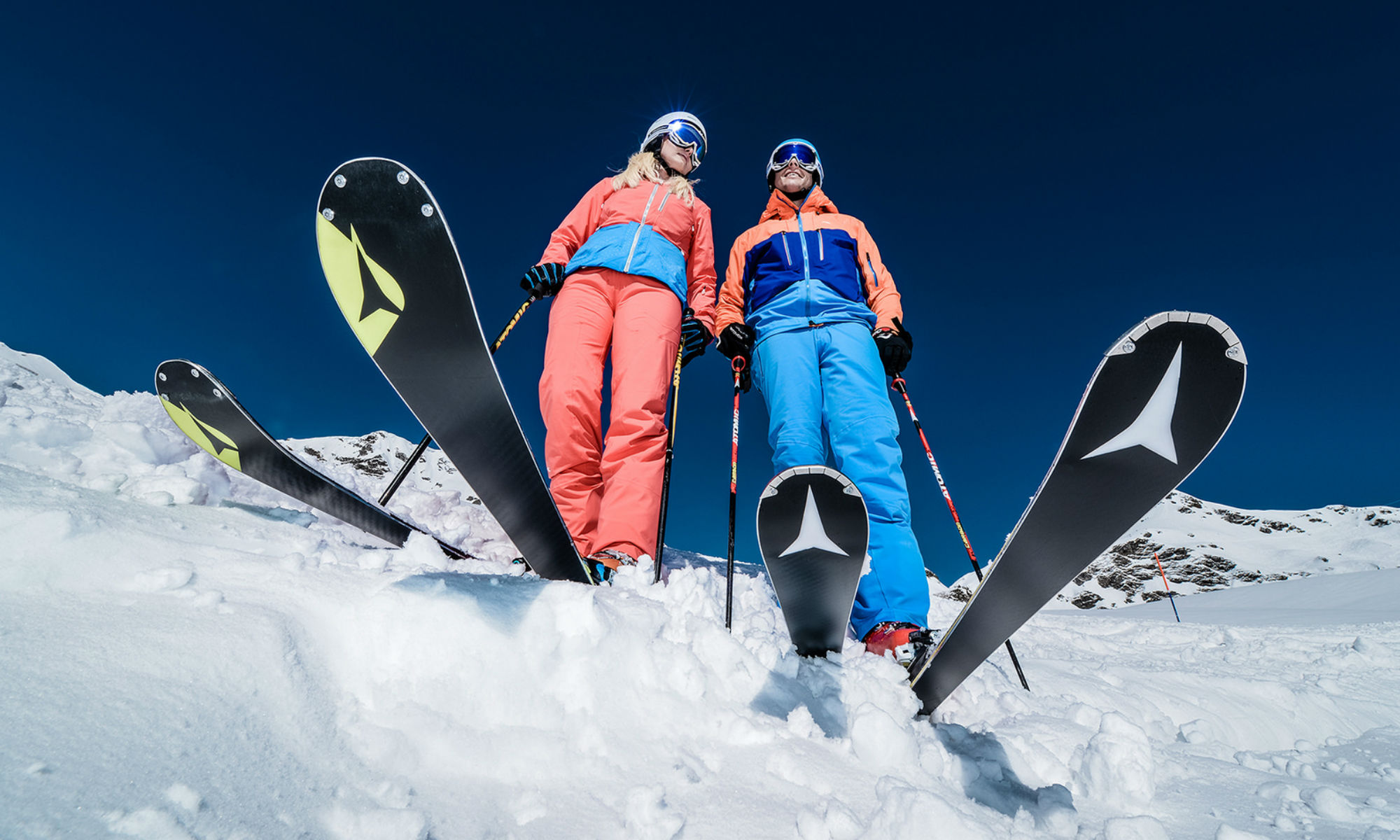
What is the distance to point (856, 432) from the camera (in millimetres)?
2941

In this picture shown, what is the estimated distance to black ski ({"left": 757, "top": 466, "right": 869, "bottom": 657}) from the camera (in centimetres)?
191

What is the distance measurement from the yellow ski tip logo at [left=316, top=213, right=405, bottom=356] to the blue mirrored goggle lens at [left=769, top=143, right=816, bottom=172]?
134 inches

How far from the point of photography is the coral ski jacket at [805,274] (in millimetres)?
3441

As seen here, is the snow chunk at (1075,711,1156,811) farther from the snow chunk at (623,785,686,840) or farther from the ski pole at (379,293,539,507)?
the ski pole at (379,293,539,507)

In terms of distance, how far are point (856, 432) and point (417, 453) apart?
8.63 feet

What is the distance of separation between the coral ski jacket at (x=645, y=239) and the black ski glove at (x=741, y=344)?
195 millimetres

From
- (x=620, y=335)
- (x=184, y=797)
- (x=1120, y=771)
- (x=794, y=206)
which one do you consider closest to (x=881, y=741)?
(x=1120, y=771)

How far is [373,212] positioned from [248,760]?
1.39 metres

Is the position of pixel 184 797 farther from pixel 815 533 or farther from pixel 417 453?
pixel 417 453

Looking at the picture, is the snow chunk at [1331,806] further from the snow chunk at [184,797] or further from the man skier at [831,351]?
the snow chunk at [184,797]

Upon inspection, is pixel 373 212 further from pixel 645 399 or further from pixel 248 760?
pixel 645 399

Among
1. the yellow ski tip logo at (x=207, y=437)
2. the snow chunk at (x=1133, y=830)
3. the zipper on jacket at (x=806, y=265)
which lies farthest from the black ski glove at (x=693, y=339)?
the snow chunk at (x=1133, y=830)

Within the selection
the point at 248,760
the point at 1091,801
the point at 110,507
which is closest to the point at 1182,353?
the point at 1091,801

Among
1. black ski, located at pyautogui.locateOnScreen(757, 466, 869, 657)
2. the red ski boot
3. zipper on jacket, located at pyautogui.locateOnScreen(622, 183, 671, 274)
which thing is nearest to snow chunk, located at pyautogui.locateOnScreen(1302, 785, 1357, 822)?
the red ski boot
